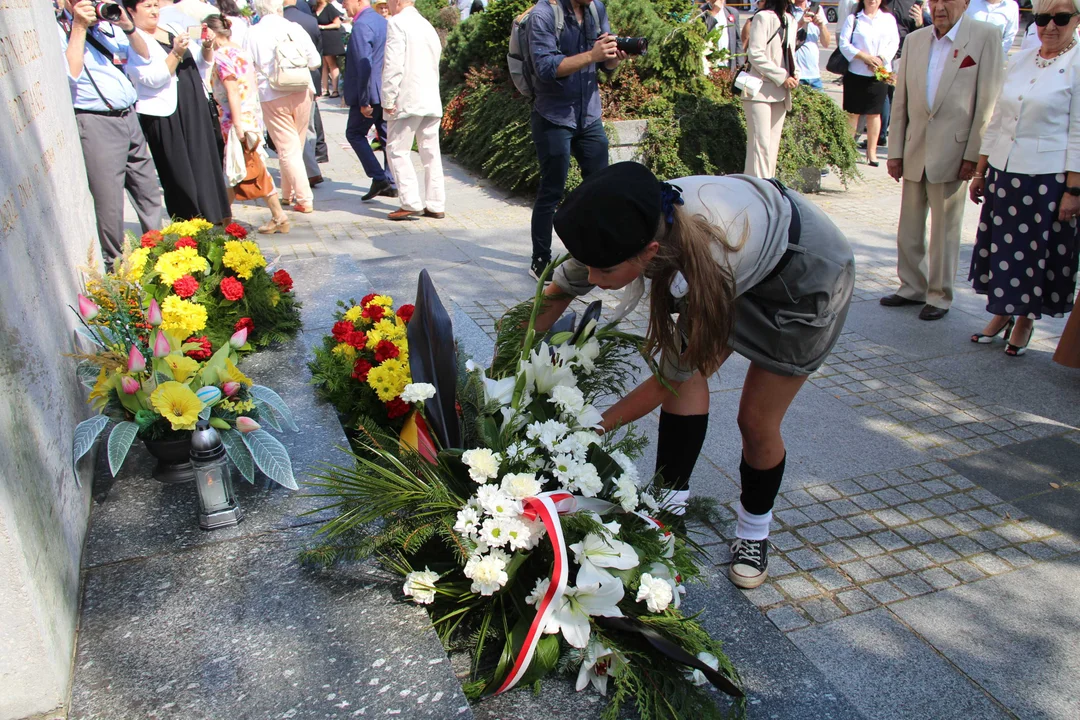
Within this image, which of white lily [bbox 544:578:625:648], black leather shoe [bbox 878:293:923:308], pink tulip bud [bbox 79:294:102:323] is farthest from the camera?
black leather shoe [bbox 878:293:923:308]

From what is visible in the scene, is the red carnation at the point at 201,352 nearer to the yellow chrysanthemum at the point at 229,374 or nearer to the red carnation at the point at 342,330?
the yellow chrysanthemum at the point at 229,374

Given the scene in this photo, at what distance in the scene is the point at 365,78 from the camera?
308 inches

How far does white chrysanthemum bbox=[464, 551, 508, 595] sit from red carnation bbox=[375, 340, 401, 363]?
1.21 metres

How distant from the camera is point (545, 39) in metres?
5.43

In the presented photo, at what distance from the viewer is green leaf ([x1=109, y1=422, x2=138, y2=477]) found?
2.29 meters

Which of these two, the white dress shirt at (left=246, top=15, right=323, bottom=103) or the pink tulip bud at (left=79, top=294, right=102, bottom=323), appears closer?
the pink tulip bud at (left=79, top=294, right=102, bottom=323)

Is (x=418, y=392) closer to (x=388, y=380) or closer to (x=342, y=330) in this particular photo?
(x=388, y=380)

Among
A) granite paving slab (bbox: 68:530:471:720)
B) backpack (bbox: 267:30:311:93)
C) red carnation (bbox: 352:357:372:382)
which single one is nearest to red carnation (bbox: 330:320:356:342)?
red carnation (bbox: 352:357:372:382)

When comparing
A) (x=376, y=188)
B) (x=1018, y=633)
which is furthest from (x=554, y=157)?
(x=1018, y=633)

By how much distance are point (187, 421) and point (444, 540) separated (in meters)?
0.81

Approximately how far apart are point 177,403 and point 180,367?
219 millimetres

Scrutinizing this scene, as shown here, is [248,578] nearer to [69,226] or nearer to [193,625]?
[193,625]

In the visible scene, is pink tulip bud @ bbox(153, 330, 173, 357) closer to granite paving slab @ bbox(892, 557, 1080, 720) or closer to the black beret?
the black beret

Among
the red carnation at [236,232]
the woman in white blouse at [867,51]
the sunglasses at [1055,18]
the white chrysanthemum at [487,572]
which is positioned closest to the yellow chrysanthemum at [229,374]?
the white chrysanthemum at [487,572]
